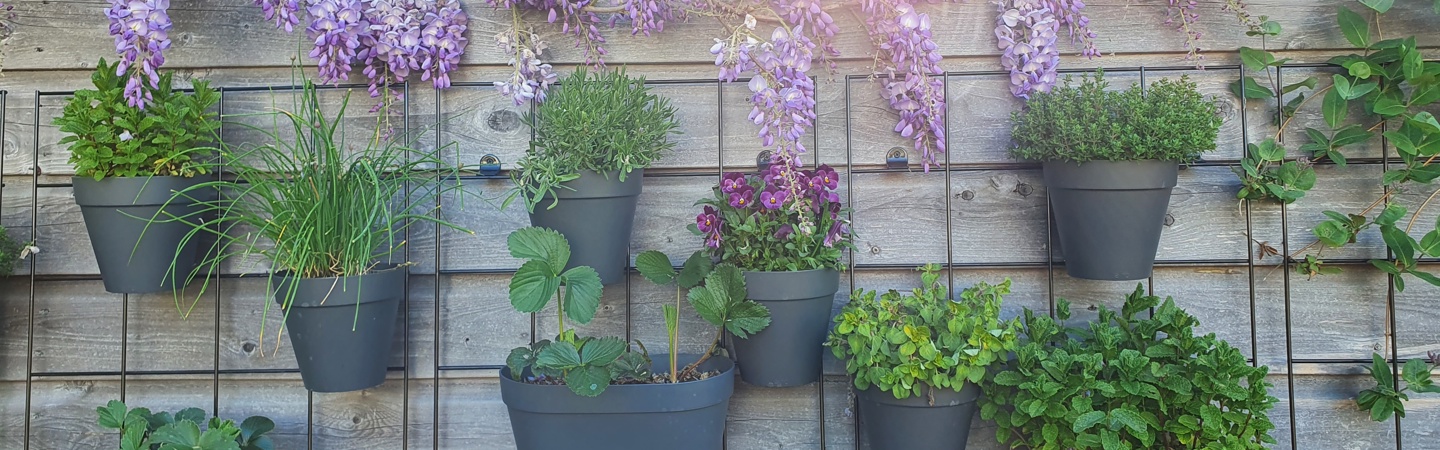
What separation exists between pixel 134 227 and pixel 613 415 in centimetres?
95

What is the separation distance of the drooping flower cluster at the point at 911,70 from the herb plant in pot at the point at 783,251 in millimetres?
233

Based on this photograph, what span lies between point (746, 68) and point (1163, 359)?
88 centimetres

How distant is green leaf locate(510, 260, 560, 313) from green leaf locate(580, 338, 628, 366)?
10 cm

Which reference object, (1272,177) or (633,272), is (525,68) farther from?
(1272,177)

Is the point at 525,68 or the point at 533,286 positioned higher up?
the point at 525,68

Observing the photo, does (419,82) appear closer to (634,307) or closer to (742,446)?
(634,307)

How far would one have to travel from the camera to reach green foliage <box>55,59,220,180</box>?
1.58 meters

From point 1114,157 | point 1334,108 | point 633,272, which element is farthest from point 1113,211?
point 633,272

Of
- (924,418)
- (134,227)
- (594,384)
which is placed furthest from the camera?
(134,227)

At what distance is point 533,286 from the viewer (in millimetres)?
1471

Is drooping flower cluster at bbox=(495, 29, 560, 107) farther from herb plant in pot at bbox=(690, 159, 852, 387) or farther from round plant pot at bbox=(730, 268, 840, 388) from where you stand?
round plant pot at bbox=(730, 268, 840, 388)

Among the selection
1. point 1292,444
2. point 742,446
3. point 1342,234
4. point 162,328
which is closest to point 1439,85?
point 1342,234

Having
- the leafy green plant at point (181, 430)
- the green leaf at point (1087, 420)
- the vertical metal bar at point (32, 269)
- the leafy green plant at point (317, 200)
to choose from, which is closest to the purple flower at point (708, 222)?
the leafy green plant at point (317, 200)

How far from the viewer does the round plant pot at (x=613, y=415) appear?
4.77 ft
